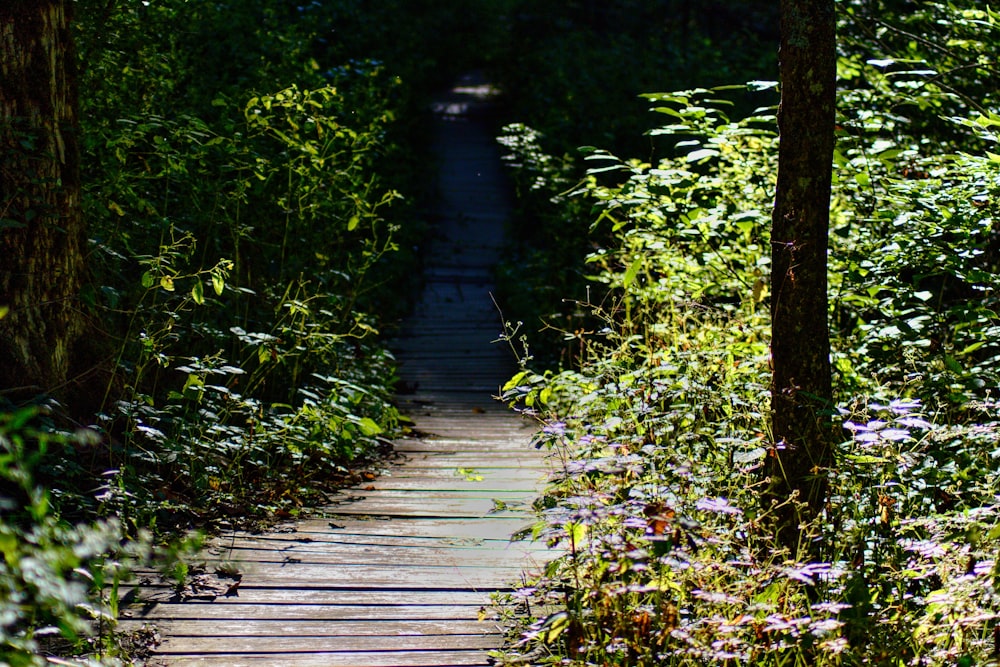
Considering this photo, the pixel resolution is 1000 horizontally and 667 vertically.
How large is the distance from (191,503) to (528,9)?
57.1ft

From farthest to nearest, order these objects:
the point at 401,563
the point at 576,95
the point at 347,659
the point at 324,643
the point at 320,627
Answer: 1. the point at 576,95
2. the point at 401,563
3. the point at 320,627
4. the point at 324,643
5. the point at 347,659

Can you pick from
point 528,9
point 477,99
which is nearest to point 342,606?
point 477,99

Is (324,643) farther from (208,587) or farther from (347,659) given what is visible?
(208,587)

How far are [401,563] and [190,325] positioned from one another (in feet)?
6.31

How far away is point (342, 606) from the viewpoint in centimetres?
371

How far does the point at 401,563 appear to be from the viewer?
13.7 feet

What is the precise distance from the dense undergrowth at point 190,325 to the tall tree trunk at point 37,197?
0.17 metres

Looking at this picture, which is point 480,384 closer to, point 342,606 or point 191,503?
point 191,503

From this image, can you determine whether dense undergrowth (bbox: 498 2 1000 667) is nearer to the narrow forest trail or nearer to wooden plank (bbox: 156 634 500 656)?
wooden plank (bbox: 156 634 500 656)

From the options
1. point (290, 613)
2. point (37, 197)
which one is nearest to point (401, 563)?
point (290, 613)

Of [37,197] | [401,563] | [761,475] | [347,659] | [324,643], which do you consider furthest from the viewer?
[37,197]

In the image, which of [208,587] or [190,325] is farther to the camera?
[190,325]

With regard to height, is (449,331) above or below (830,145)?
below

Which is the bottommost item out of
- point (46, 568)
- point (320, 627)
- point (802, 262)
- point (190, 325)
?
point (320, 627)
